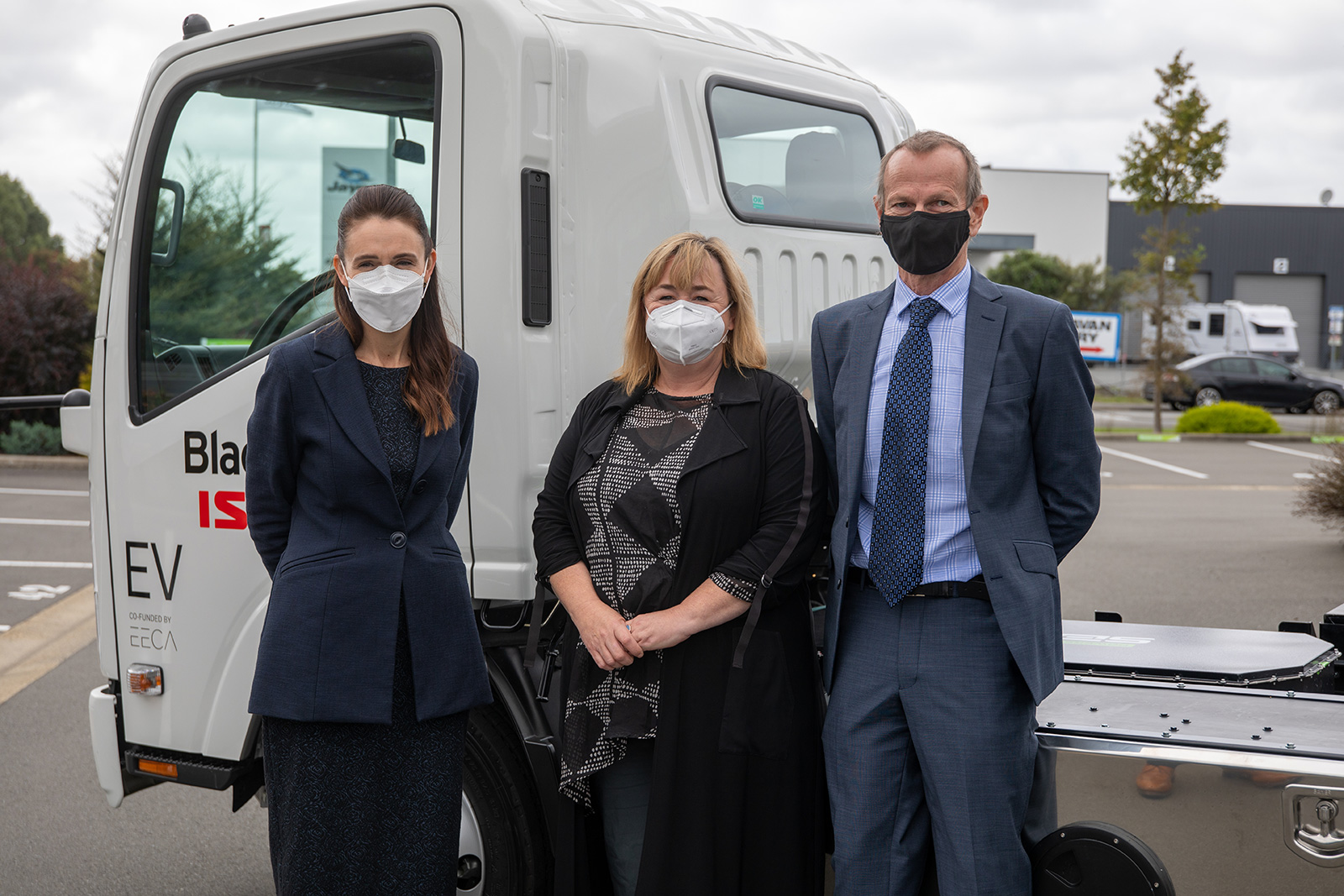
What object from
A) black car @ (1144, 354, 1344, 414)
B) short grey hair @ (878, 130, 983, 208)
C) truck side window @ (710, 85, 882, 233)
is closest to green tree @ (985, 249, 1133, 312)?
black car @ (1144, 354, 1344, 414)

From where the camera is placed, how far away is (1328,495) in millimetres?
9539

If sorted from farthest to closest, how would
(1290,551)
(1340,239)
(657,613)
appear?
(1340,239), (1290,551), (657,613)

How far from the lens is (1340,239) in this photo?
49.3 m

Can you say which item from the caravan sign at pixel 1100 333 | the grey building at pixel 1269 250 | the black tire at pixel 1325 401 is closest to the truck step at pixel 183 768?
the caravan sign at pixel 1100 333

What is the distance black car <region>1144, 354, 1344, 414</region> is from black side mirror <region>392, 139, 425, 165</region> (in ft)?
83.4

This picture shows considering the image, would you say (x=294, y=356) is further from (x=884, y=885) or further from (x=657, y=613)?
(x=884, y=885)

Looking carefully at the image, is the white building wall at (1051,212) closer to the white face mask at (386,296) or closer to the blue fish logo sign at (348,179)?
the blue fish logo sign at (348,179)

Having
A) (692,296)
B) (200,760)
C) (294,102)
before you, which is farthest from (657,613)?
(294,102)

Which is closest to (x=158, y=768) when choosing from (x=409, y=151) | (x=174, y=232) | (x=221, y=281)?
(x=221, y=281)

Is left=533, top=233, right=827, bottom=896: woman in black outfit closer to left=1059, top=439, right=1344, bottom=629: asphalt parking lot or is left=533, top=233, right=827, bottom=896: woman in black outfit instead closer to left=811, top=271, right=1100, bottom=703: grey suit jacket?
left=811, top=271, right=1100, bottom=703: grey suit jacket

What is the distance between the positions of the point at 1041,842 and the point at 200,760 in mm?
2243

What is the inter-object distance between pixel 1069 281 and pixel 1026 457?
39.7 meters

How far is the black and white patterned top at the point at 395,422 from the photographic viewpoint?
7.73ft

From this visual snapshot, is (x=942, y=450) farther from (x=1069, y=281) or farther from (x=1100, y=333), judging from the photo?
(x=1069, y=281)
